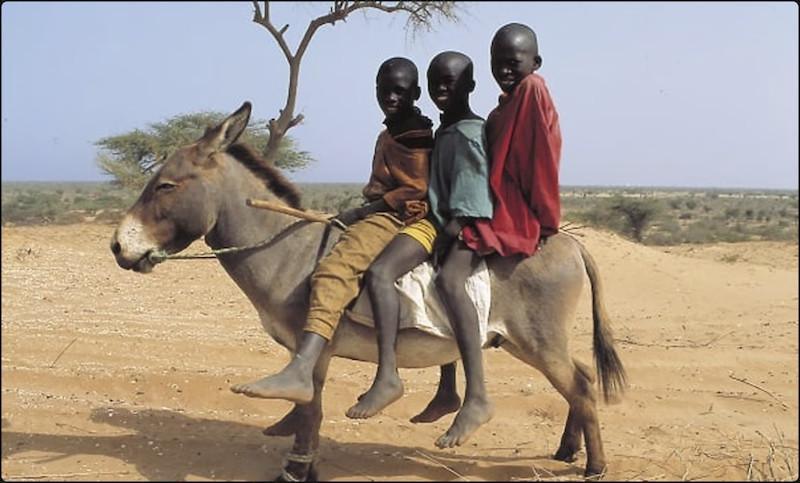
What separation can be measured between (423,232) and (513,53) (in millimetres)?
1162

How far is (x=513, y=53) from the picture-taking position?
4.43 meters

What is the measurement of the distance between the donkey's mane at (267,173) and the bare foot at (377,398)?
1.33m

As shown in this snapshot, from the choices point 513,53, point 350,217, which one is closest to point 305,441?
point 350,217

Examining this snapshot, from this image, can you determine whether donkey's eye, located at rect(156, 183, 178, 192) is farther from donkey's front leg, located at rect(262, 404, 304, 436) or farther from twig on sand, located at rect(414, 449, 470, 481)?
twig on sand, located at rect(414, 449, 470, 481)

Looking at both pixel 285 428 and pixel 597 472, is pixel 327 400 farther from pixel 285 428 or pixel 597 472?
pixel 597 472

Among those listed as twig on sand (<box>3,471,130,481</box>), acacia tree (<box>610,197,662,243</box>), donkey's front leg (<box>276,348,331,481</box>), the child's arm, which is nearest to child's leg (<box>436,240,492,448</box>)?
the child's arm

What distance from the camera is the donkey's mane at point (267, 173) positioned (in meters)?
4.91

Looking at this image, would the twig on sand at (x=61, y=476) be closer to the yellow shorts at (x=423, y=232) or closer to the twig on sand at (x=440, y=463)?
the twig on sand at (x=440, y=463)

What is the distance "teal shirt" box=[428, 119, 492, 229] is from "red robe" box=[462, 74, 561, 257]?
0.07m

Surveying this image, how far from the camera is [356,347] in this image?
15.5 ft

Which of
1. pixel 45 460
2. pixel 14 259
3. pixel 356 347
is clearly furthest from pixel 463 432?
pixel 14 259

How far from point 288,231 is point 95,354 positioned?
428 centimetres

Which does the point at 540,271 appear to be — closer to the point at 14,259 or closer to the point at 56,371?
the point at 56,371

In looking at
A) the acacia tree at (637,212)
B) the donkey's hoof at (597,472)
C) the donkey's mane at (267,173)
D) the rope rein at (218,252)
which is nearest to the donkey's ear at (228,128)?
the donkey's mane at (267,173)
